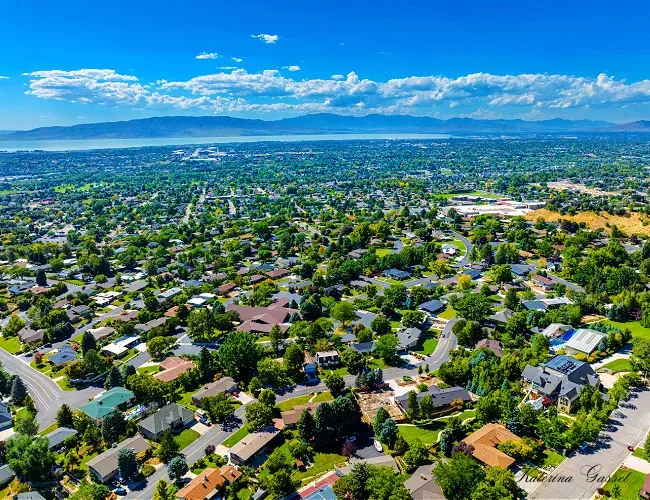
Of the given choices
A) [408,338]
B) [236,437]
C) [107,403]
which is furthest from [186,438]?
[408,338]

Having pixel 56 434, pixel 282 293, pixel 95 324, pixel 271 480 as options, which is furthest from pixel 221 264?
pixel 271 480

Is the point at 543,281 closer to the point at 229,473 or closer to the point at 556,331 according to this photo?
the point at 556,331

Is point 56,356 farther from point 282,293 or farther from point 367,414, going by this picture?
point 367,414

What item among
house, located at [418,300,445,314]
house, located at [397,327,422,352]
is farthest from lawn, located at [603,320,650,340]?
house, located at [397,327,422,352]

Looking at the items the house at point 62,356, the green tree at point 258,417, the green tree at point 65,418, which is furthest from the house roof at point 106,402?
the green tree at point 258,417

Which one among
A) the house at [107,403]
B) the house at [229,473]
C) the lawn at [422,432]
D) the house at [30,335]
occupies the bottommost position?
the lawn at [422,432]

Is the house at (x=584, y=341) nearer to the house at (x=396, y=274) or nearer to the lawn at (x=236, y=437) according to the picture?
the house at (x=396, y=274)
